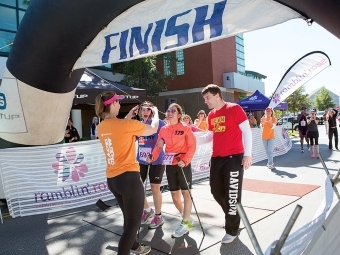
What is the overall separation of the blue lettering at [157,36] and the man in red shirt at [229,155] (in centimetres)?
83

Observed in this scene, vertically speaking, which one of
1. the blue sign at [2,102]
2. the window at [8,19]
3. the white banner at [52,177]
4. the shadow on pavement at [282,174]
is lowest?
the shadow on pavement at [282,174]

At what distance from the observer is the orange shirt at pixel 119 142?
3012 millimetres

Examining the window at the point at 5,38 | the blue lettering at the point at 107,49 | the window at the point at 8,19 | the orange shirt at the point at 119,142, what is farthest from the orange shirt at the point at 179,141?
the window at the point at 5,38

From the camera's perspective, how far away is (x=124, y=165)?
3021 millimetres

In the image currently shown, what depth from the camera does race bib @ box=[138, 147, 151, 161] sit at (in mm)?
4547

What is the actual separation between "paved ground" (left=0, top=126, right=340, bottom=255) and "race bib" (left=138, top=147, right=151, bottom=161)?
1047mm

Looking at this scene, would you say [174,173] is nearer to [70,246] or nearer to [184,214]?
[184,214]

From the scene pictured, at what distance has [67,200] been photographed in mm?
5820

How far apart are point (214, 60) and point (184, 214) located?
20.7 metres

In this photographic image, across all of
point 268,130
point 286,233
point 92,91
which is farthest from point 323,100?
point 286,233

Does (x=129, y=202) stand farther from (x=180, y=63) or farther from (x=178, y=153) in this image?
(x=180, y=63)

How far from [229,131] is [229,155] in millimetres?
298

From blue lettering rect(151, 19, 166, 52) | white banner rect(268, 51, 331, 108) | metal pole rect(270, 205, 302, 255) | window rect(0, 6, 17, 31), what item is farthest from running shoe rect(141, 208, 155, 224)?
window rect(0, 6, 17, 31)

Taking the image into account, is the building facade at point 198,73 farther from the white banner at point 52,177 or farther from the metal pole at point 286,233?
the metal pole at point 286,233
